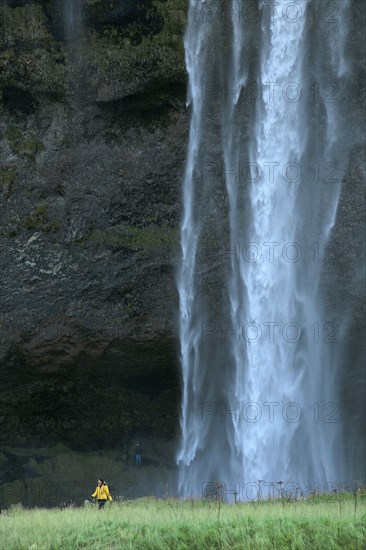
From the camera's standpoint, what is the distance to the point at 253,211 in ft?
87.7

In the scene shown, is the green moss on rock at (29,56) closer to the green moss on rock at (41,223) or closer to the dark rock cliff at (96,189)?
the dark rock cliff at (96,189)

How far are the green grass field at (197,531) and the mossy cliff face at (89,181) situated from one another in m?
10.5

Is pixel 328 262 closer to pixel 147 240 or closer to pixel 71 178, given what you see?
pixel 147 240

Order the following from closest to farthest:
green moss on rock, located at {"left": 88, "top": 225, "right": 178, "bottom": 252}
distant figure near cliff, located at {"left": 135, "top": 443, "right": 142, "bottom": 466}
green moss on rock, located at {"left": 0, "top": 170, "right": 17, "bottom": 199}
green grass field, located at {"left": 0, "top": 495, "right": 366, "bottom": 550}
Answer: green grass field, located at {"left": 0, "top": 495, "right": 366, "bottom": 550} → green moss on rock, located at {"left": 88, "top": 225, "right": 178, "bottom": 252} → green moss on rock, located at {"left": 0, "top": 170, "right": 17, "bottom": 199} → distant figure near cliff, located at {"left": 135, "top": 443, "right": 142, "bottom": 466}

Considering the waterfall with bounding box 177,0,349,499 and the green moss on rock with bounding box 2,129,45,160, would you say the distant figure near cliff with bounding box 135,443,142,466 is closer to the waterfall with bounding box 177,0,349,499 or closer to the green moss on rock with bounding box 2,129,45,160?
the waterfall with bounding box 177,0,349,499

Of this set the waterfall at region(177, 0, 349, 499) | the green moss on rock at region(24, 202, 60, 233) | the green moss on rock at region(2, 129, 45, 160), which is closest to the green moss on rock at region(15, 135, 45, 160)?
the green moss on rock at region(2, 129, 45, 160)

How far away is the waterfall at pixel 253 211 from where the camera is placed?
1047 inches

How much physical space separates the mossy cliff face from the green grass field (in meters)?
10.5

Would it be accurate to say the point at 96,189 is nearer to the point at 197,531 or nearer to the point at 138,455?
the point at 138,455

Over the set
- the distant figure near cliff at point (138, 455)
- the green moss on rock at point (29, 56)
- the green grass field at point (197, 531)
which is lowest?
the distant figure near cliff at point (138, 455)

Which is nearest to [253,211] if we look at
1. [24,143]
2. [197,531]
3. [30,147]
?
[30,147]

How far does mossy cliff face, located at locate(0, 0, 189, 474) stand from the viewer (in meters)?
26.3

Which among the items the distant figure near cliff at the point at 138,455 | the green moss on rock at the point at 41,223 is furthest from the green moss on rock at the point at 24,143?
the distant figure near cliff at the point at 138,455

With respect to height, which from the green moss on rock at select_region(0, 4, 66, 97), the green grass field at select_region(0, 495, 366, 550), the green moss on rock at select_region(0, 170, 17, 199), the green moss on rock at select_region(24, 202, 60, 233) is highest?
the green moss on rock at select_region(0, 4, 66, 97)
